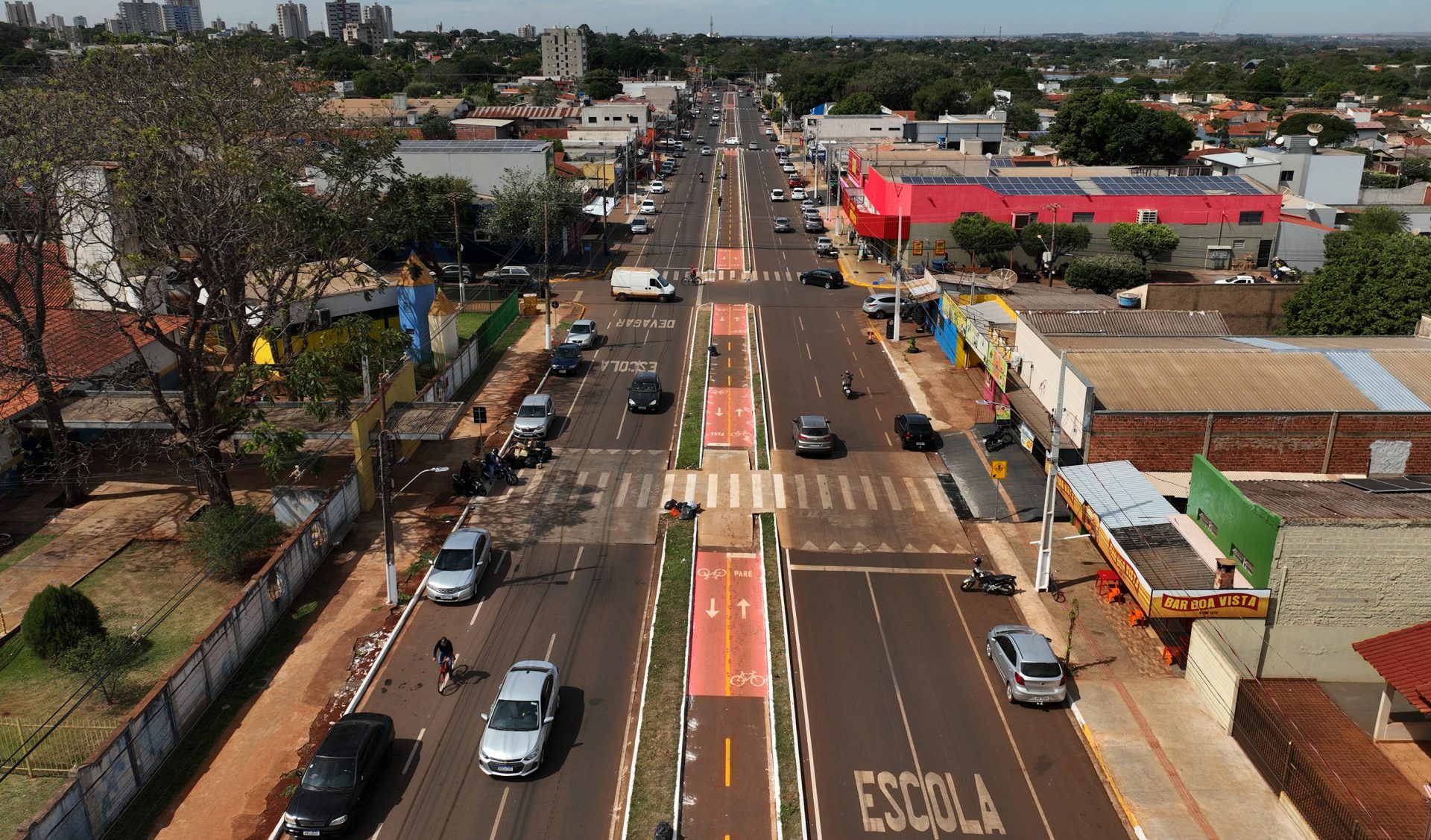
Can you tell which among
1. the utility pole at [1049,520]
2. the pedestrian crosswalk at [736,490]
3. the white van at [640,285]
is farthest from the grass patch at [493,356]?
the utility pole at [1049,520]

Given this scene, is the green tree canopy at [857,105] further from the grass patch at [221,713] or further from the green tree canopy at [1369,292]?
the grass patch at [221,713]

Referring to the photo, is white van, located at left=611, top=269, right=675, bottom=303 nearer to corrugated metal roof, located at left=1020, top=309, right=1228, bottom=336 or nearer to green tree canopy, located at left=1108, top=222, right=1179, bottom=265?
corrugated metal roof, located at left=1020, top=309, right=1228, bottom=336

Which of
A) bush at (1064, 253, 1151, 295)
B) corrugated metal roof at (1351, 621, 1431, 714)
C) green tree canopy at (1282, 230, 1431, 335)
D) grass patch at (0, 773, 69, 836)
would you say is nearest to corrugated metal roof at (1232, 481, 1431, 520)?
corrugated metal roof at (1351, 621, 1431, 714)

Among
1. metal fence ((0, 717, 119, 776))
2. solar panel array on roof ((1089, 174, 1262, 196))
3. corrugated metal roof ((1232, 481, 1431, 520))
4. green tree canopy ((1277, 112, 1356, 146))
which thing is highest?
green tree canopy ((1277, 112, 1356, 146))

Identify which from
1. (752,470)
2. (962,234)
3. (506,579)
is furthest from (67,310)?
(962,234)

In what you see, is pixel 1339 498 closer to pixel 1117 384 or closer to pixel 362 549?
pixel 1117 384

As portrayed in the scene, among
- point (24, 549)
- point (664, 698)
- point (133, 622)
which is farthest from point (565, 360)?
point (664, 698)
